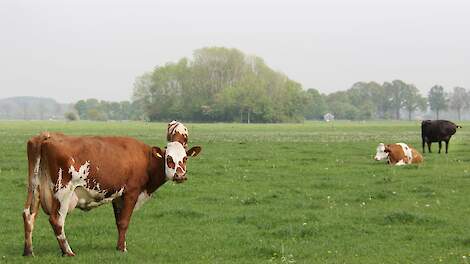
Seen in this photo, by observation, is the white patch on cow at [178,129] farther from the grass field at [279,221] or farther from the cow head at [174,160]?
the grass field at [279,221]

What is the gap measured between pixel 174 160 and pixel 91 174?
157 cm

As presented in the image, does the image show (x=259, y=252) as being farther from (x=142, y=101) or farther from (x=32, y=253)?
(x=142, y=101)

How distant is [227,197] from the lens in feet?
60.8

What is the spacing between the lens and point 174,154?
1116 cm

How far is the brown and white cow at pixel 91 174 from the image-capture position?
1038 centimetres

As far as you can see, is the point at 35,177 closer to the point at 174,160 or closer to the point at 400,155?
the point at 174,160

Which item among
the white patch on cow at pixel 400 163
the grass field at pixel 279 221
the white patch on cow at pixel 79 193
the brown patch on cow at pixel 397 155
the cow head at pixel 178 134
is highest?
the cow head at pixel 178 134

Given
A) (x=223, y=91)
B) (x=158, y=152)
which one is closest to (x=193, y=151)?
(x=158, y=152)

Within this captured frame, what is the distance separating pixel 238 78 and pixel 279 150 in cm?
11160

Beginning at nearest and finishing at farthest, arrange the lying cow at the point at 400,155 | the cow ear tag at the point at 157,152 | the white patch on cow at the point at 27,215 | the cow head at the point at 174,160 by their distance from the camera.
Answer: the white patch on cow at the point at 27,215, the cow head at the point at 174,160, the cow ear tag at the point at 157,152, the lying cow at the point at 400,155

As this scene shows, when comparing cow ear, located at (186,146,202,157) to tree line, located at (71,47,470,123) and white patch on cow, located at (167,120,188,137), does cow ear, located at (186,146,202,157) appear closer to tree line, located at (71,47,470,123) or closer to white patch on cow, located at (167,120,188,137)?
white patch on cow, located at (167,120,188,137)

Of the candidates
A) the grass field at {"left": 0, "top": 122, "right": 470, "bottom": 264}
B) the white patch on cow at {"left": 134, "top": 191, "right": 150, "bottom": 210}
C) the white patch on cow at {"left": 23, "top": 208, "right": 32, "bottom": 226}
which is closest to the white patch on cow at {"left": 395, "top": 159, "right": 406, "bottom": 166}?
the grass field at {"left": 0, "top": 122, "right": 470, "bottom": 264}

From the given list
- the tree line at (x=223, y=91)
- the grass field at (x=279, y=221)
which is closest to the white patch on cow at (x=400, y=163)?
the grass field at (x=279, y=221)

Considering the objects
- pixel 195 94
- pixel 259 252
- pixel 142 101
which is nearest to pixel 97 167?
pixel 259 252
